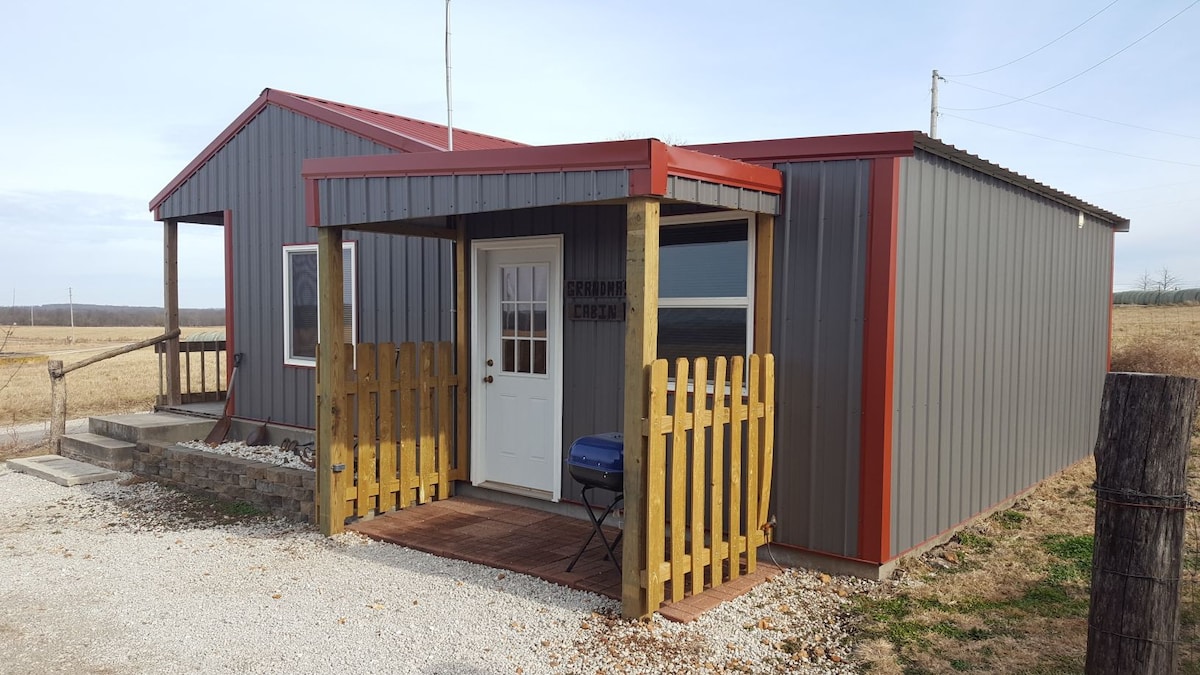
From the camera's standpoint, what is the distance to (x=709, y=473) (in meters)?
5.45

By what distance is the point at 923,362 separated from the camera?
514cm

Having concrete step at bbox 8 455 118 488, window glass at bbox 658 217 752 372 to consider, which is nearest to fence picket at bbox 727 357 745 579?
window glass at bbox 658 217 752 372

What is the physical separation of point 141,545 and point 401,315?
2.70 metres

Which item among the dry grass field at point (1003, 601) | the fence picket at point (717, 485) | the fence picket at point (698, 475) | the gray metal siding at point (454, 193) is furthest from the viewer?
the fence picket at point (717, 485)

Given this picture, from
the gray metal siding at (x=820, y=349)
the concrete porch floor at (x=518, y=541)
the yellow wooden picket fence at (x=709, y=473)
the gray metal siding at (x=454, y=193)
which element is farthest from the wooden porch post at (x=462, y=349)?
the gray metal siding at (x=820, y=349)

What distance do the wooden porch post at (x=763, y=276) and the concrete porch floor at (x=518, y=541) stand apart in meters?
1.40

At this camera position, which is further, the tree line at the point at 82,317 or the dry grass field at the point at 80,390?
the tree line at the point at 82,317

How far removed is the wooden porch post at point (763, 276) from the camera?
199 inches

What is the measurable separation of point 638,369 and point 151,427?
6670 mm

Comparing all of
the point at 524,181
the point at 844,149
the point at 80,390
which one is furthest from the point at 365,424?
the point at 80,390

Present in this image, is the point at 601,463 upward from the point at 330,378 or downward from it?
downward

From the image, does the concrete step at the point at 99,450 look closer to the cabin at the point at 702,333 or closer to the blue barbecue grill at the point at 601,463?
the cabin at the point at 702,333

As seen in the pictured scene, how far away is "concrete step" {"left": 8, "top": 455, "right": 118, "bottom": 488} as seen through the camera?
7898 mm

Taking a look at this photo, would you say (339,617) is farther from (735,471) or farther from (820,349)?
(820,349)
